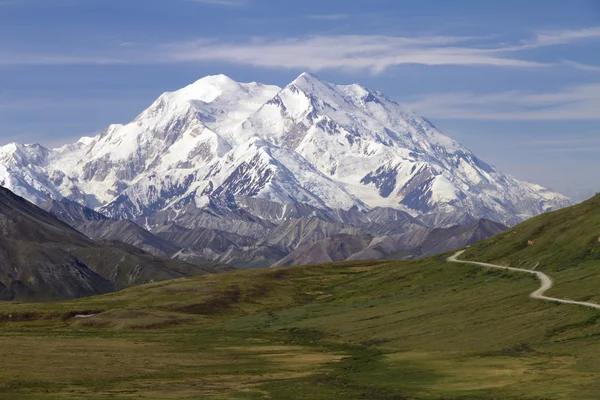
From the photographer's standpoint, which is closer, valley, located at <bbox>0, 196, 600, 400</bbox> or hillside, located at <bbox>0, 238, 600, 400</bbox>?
hillside, located at <bbox>0, 238, 600, 400</bbox>

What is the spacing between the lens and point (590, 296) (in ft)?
557

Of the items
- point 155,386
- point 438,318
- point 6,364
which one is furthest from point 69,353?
point 438,318

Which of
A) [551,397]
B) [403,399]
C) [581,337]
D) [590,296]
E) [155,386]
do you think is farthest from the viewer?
[590,296]

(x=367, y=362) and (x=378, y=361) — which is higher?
(x=378, y=361)

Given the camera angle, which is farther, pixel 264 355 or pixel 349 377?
pixel 264 355

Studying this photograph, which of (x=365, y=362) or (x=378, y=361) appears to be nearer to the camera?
(x=378, y=361)

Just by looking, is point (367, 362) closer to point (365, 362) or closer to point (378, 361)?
point (365, 362)

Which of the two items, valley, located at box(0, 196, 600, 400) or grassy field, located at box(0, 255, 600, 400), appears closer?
grassy field, located at box(0, 255, 600, 400)

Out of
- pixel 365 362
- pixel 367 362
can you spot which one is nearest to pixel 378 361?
pixel 367 362

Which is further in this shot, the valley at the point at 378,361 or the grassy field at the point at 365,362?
the valley at the point at 378,361

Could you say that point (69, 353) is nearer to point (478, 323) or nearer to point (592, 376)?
point (478, 323)

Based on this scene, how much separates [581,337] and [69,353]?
276ft

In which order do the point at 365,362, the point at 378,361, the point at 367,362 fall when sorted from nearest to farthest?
1. the point at 378,361
2. the point at 367,362
3. the point at 365,362

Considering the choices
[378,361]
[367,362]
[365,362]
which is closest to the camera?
[378,361]
